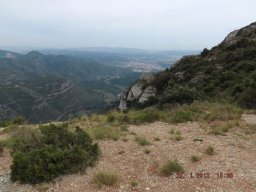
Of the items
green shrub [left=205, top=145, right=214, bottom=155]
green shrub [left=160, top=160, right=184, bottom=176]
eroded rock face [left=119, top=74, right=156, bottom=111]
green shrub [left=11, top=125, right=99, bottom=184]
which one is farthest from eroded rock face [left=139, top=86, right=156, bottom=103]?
green shrub [left=160, top=160, right=184, bottom=176]

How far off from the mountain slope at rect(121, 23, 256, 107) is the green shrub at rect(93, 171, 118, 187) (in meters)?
11.5

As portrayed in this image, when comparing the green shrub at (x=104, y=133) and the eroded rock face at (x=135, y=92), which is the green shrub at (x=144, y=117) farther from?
the eroded rock face at (x=135, y=92)

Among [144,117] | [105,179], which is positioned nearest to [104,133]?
[144,117]

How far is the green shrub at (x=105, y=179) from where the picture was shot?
811 centimetres

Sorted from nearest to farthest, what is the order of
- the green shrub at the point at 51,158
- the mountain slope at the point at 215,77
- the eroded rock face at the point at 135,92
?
the green shrub at the point at 51,158, the mountain slope at the point at 215,77, the eroded rock face at the point at 135,92

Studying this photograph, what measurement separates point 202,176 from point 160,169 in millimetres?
944

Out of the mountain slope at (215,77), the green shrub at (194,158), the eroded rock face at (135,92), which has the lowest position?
the eroded rock face at (135,92)

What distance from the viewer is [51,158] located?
888 cm

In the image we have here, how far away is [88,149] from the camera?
9945 millimetres

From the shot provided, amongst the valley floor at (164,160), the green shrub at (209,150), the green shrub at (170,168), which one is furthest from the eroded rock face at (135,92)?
the green shrub at (170,168)

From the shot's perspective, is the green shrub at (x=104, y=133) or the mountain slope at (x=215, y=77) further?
the mountain slope at (x=215, y=77)

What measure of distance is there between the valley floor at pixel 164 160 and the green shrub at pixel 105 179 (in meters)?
0.12

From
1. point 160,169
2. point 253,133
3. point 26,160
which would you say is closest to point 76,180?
point 26,160

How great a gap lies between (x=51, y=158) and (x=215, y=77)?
22.0 m
